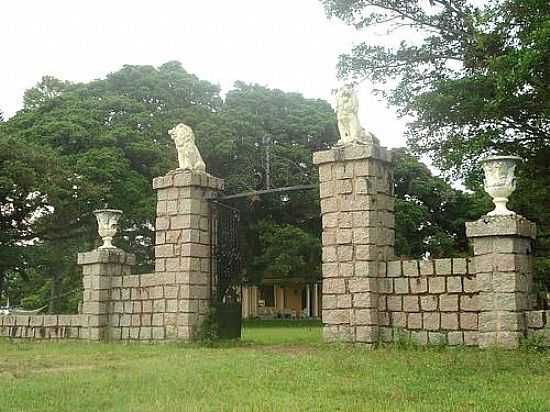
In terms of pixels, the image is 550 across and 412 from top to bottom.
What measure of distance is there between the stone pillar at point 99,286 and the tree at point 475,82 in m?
6.77

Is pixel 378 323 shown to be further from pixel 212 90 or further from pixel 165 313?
pixel 212 90

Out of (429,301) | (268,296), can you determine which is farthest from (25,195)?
(268,296)

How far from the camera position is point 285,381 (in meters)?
7.35

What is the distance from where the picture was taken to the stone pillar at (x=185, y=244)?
12844mm

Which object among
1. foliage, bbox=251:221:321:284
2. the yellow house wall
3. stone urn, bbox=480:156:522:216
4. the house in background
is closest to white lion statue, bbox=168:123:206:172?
stone urn, bbox=480:156:522:216

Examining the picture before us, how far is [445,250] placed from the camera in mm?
27109

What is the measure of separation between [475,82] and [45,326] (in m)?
9.77

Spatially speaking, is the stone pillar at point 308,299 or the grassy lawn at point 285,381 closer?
the grassy lawn at point 285,381

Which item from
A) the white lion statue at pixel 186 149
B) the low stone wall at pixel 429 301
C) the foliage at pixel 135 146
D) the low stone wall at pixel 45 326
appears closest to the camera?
the low stone wall at pixel 429 301

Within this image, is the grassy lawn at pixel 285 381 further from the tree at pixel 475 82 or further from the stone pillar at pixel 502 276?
the tree at pixel 475 82

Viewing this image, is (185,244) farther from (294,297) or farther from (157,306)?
(294,297)

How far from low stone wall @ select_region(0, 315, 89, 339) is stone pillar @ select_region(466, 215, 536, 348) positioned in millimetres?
7731

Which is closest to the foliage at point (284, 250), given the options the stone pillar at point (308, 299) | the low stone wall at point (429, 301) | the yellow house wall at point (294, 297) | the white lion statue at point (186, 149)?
the stone pillar at point (308, 299)

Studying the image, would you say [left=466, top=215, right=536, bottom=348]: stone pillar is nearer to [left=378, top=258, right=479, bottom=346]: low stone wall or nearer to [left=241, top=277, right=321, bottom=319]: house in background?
[left=378, top=258, right=479, bottom=346]: low stone wall
